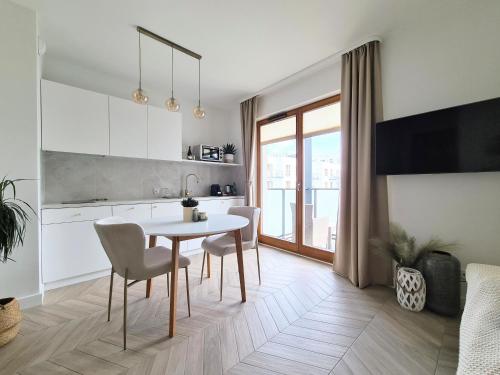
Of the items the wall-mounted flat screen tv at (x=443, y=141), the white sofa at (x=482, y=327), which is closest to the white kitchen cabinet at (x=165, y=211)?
the wall-mounted flat screen tv at (x=443, y=141)

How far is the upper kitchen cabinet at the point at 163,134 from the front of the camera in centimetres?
315

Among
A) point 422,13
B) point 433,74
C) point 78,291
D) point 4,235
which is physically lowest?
point 78,291

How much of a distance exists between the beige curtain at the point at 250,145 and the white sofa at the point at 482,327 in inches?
118

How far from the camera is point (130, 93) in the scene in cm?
331

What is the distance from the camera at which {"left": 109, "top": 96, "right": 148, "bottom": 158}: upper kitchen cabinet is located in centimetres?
280

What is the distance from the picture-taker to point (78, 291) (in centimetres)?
229

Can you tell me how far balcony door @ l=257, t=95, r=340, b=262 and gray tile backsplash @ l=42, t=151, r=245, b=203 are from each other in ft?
2.47

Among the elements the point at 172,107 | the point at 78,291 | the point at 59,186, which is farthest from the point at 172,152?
the point at 78,291

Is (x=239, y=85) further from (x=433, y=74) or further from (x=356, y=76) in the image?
(x=433, y=74)

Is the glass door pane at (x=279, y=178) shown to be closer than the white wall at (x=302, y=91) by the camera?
No

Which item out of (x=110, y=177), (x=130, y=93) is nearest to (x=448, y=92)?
(x=130, y=93)

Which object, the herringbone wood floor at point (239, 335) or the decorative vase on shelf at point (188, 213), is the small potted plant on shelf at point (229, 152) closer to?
the decorative vase on shelf at point (188, 213)

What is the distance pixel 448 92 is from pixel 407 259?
5.05 ft

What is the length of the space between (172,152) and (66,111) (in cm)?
130
